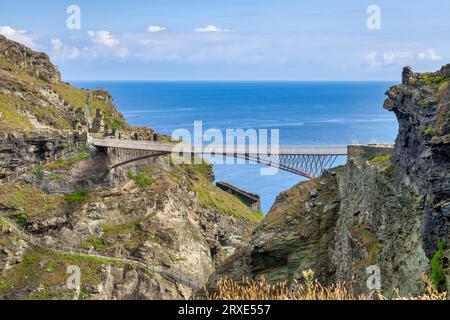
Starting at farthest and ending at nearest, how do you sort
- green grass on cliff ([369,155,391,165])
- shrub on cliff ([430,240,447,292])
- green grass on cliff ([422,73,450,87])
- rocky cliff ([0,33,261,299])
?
rocky cliff ([0,33,261,299])
green grass on cliff ([369,155,391,165])
green grass on cliff ([422,73,450,87])
shrub on cliff ([430,240,447,292])

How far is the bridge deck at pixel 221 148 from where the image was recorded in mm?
56719

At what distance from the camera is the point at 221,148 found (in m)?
63.9

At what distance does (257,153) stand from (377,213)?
24002 mm

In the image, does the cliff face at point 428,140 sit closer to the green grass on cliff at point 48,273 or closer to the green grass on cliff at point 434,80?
the green grass on cliff at point 434,80

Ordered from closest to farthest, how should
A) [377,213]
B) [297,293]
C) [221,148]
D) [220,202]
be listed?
[297,293] < [377,213] < [221,148] < [220,202]

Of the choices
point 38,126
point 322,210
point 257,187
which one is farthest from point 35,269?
point 257,187

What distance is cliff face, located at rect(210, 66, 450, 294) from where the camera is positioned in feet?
95.6

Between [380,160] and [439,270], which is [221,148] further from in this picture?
[439,270]

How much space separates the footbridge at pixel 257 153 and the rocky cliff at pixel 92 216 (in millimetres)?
1863

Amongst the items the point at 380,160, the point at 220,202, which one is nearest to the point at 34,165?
the point at 220,202

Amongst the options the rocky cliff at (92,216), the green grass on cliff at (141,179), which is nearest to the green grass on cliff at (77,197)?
the rocky cliff at (92,216)

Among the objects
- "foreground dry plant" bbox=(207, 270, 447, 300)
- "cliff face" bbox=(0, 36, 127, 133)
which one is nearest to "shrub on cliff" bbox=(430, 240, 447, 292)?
"foreground dry plant" bbox=(207, 270, 447, 300)

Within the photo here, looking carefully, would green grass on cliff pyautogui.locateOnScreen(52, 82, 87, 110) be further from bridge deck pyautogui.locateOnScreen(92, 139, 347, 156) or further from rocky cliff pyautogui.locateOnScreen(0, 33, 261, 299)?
bridge deck pyautogui.locateOnScreen(92, 139, 347, 156)
